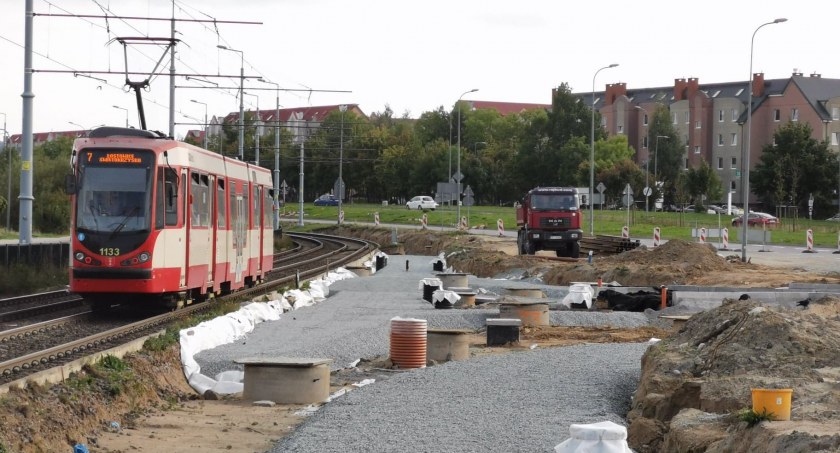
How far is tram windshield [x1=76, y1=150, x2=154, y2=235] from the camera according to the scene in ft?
72.5

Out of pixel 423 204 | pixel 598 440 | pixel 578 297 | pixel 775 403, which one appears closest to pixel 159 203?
pixel 578 297

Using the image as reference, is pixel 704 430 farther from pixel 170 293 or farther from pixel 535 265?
pixel 535 265

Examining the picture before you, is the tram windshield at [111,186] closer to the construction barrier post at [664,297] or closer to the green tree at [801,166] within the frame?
the construction barrier post at [664,297]

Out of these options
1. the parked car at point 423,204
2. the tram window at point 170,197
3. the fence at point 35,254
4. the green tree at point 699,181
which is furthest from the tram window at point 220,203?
the parked car at point 423,204

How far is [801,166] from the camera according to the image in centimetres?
9031

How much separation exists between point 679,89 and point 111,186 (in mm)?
113996

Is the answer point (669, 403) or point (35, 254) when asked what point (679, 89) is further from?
point (669, 403)

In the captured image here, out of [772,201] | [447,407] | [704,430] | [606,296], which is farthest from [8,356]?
[772,201]

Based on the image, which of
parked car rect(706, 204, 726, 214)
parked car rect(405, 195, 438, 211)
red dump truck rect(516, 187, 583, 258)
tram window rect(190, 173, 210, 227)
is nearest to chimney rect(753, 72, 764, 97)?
parked car rect(706, 204, 726, 214)

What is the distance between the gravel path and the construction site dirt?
607mm

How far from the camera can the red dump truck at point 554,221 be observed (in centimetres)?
4944

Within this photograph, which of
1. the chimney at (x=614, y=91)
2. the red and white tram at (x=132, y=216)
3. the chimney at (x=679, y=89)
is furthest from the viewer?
the chimney at (x=614, y=91)

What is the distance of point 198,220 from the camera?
24281mm

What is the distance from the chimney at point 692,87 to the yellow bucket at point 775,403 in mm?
120800
